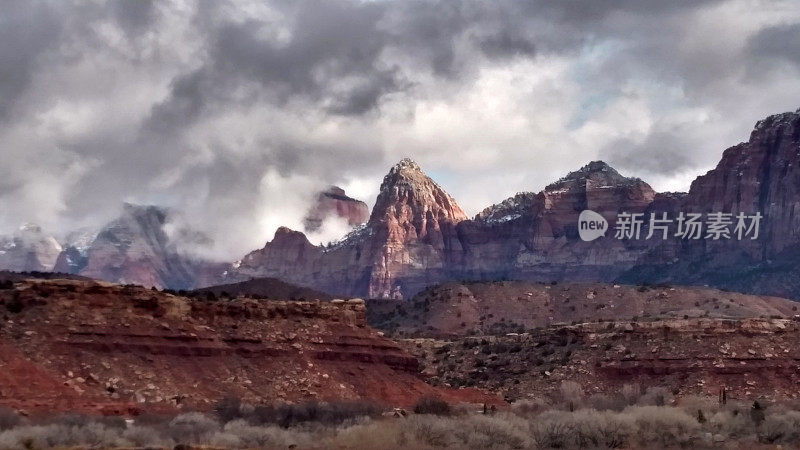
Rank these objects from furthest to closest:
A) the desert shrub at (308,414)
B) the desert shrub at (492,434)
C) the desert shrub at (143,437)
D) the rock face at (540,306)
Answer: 1. the rock face at (540,306)
2. the desert shrub at (308,414)
3. the desert shrub at (492,434)
4. the desert shrub at (143,437)

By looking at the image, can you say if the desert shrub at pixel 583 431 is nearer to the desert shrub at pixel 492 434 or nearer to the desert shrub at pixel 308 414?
the desert shrub at pixel 492 434

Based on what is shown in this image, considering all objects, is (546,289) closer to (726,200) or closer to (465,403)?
(726,200)

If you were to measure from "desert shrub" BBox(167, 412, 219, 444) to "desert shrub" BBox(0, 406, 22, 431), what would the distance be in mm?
5305

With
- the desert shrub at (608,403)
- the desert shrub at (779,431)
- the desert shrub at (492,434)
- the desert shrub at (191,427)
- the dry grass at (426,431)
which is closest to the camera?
the dry grass at (426,431)

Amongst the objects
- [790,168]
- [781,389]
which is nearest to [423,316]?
[781,389]

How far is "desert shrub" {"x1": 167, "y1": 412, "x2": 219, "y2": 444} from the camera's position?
142 feet

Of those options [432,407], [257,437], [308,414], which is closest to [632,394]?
[432,407]

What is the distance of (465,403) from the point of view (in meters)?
63.6

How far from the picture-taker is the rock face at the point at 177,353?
50.2 metres

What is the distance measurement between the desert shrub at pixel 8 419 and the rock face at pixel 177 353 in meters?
2.42

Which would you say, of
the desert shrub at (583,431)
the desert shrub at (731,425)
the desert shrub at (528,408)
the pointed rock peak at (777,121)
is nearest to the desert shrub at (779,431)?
the desert shrub at (731,425)

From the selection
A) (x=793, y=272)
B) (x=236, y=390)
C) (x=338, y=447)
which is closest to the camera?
(x=338, y=447)

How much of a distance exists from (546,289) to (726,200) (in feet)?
207

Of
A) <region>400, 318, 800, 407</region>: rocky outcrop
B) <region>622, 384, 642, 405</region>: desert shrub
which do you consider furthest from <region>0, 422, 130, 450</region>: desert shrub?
<region>400, 318, 800, 407</region>: rocky outcrop
